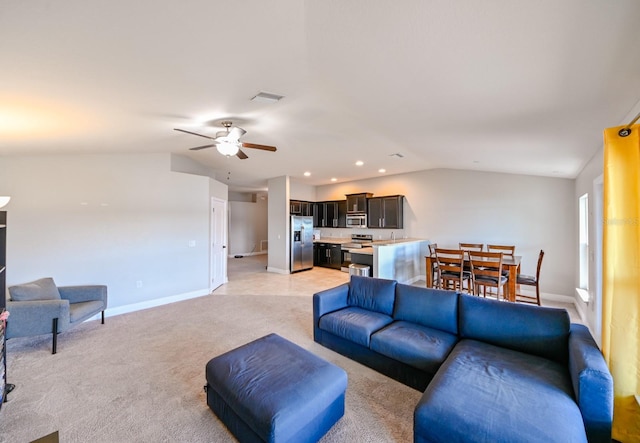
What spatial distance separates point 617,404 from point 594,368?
0.54m

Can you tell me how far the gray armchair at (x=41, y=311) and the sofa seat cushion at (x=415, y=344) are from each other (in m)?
3.63

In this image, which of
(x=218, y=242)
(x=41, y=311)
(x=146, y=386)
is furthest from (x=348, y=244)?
(x=41, y=311)

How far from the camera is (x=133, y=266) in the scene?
461cm

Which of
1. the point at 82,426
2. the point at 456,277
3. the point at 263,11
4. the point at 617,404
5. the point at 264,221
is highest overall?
the point at 263,11

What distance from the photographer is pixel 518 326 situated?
2273mm

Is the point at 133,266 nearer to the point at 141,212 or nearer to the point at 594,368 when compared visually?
the point at 141,212

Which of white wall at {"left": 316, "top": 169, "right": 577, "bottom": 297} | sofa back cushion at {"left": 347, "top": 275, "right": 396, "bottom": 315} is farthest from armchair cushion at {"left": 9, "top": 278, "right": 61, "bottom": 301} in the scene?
white wall at {"left": 316, "top": 169, "right": 577, "bottom": 297}

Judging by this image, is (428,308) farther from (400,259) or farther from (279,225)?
(279,225)

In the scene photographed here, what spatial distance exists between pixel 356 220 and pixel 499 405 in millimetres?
6828

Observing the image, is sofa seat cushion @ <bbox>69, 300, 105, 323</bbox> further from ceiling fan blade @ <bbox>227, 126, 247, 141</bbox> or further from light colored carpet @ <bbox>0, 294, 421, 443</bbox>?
ceiling fan blade @ <bbox>227, 126, 247, 141</bbox>

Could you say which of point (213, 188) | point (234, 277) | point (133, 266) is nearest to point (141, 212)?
point (133, 266)

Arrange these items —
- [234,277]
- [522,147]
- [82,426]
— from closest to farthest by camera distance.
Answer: [82,426], [522,147], [234,277]

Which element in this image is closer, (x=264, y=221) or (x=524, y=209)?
(x=524, y=209)

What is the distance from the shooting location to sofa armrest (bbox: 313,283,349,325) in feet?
10.5
